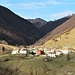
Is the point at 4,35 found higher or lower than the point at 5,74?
higher

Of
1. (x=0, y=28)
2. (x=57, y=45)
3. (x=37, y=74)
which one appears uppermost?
(x=0, y=28)

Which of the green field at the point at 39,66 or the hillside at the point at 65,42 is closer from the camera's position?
the green field at the point at 39,66

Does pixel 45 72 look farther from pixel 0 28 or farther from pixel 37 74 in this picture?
pixel 0 28

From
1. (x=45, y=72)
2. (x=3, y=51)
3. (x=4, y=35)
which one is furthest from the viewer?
(x=4, y=35)

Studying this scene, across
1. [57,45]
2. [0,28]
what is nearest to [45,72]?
[57,45]

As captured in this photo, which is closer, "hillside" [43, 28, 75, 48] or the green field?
the green field

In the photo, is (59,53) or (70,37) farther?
(70,37)

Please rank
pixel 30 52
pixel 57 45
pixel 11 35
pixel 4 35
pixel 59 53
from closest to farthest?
1. pixel 59 53
2. pixel 30 52
3. pixel 57 45
4. pixel 4 35
5. pixel 11 35

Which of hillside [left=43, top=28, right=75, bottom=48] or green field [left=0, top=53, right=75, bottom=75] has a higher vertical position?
hillside [left=43, top=28, right=75, bottom=48]

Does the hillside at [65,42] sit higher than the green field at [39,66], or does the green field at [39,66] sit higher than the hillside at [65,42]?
the hillside at [65,42]

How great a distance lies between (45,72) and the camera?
527 centimetres

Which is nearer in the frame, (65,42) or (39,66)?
(39,66)

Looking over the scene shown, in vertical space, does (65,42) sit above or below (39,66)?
above

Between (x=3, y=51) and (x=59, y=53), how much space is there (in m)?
26.1
